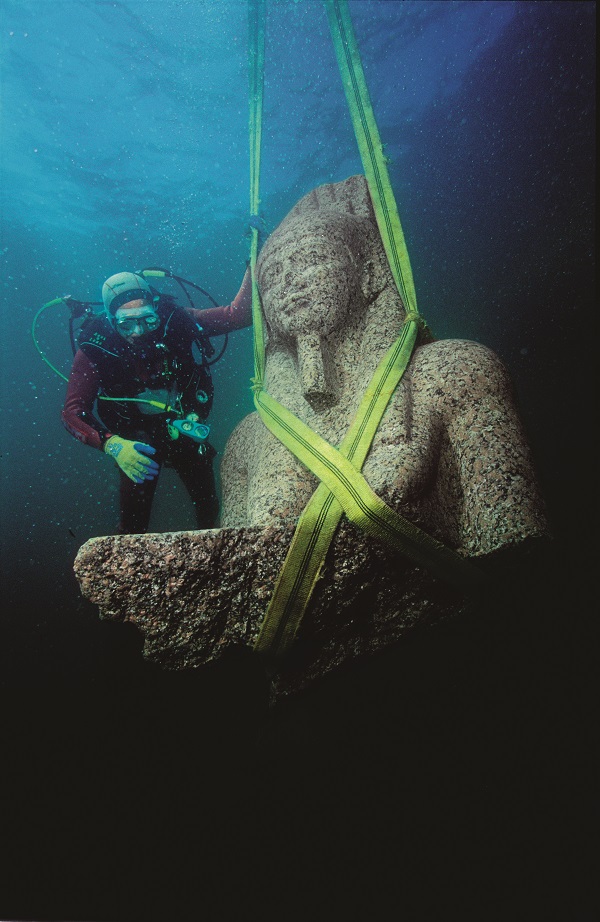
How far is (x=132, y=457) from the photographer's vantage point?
351cm

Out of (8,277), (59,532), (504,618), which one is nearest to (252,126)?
(504,618)

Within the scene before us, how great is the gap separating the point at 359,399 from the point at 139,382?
3.04 m

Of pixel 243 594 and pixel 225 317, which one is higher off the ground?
pixel 225 317

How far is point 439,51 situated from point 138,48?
40.4 feet

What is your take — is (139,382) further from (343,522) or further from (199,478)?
(343,522)

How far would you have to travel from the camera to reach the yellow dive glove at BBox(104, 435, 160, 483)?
3.51 meters

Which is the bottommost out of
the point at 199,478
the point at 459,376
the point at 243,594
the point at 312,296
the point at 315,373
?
the point at 243,594

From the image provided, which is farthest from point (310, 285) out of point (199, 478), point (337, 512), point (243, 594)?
point (199, 478)

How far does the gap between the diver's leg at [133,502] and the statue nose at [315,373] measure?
99.4 inches

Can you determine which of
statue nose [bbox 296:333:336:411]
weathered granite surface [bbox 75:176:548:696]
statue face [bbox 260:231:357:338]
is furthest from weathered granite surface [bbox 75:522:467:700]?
statue face [bbox 260:231:357:338]

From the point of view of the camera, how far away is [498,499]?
1533 mm

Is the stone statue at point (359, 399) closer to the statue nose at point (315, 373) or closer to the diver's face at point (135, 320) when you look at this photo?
the statue nose at point (315, 373)

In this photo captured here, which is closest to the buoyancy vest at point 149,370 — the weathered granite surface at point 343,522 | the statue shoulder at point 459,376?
the weathered granite surface at point 343,522

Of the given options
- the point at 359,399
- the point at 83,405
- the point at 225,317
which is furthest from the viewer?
the point at 225,317
